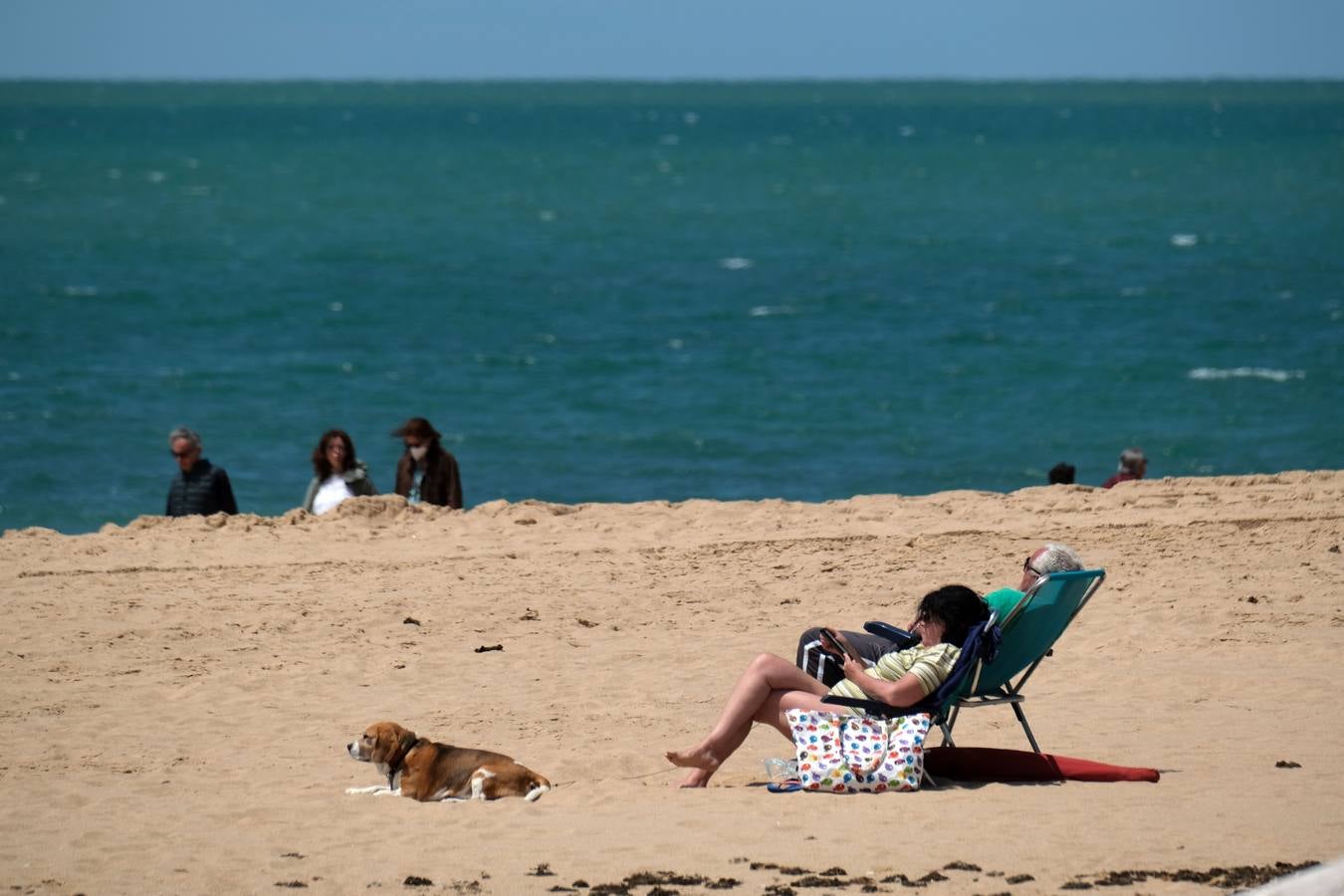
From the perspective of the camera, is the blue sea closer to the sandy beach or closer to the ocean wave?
the ocean wave

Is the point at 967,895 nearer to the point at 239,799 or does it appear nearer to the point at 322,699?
the point at 239,799

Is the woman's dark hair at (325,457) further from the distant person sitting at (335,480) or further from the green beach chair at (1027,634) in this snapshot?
the green beach chair at (1027,634)

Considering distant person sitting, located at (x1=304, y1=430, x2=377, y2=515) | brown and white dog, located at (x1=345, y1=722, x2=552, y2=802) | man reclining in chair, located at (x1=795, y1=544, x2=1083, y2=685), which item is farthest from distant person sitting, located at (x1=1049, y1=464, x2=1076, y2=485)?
brown and white dog, located at (x1=345, y1=722, x2=552, y2=802)

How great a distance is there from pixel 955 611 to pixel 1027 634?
0.38 metres

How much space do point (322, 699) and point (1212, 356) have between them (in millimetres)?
25509

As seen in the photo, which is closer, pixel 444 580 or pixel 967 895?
pixel 967 895

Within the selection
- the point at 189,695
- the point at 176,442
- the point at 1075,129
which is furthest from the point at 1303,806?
the point at 1075,129

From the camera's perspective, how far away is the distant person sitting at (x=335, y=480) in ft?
41.3

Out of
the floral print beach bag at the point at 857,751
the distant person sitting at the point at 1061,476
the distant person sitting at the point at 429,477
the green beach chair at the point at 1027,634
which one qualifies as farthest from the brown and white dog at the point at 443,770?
the distant person sitting at the point at 1061,476

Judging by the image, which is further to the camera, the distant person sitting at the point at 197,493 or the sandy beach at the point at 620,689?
the distant person sitting at the point at 197,493

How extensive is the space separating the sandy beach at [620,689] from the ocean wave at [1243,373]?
16.7m

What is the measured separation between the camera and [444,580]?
35.9 feet

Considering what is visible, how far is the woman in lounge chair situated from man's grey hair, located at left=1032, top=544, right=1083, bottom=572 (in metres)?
0.35

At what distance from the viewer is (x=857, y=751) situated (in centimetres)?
701
